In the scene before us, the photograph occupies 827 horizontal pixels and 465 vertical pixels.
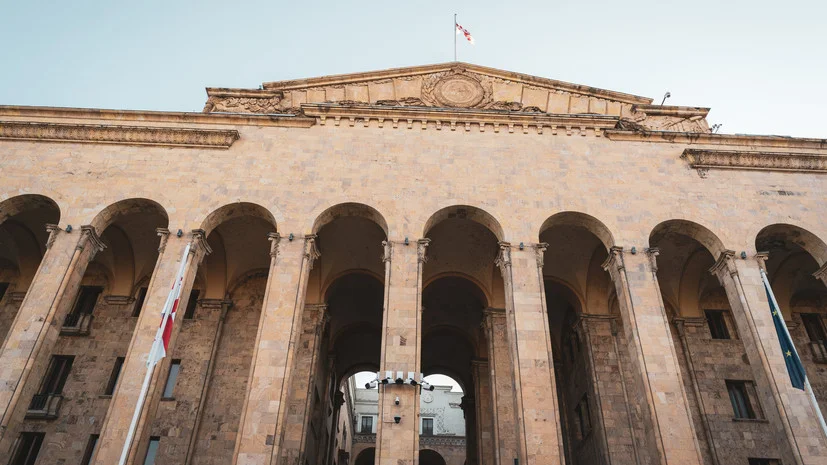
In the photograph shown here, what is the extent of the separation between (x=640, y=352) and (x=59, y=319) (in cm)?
1456

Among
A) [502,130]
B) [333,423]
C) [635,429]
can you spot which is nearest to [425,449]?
[333,423]

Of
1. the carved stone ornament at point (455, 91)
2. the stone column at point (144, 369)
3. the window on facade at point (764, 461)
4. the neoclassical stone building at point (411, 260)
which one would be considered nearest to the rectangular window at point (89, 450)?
the neoclassical stone building at point (411, 260)

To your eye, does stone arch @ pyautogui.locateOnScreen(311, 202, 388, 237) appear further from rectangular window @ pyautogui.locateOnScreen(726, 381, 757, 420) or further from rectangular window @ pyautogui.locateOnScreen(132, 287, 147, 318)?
rectangular window @ pyautogui.locateOnScreen(726, 381, 757, 420)

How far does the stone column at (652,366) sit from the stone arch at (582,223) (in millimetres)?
616

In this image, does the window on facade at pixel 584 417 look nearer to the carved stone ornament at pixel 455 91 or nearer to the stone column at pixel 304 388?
the stone column at pixel 304 388

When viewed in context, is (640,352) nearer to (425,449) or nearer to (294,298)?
(294,298)

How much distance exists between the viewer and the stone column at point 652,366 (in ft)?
41.3

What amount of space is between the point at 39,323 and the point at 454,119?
506 inches

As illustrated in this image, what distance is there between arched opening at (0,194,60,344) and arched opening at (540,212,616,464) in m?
16.3

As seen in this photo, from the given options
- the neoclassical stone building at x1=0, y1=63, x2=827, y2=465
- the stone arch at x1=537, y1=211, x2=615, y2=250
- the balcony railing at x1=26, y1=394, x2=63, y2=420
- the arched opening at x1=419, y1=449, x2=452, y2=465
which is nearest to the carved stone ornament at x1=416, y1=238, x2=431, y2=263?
the neoclassical stone building at x1=0, y1=63, x2=827, y2=465

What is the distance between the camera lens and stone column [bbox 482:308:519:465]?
14820 millimetres

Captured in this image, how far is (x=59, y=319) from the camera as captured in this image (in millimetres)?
14312

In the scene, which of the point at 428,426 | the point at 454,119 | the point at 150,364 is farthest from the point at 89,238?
the point at 428,426

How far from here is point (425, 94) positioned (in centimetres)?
1914
